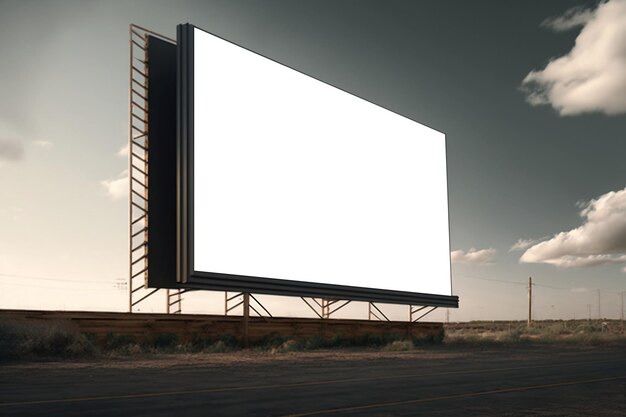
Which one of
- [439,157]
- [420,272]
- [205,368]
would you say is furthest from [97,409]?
[439,157]

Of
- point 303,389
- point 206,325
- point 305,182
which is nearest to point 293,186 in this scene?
point 305,182

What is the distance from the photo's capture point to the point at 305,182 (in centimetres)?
2433

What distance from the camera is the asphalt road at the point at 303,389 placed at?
868cm

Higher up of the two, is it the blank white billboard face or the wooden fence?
the blank white billboard face

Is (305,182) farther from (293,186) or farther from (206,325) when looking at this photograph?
(206,325)

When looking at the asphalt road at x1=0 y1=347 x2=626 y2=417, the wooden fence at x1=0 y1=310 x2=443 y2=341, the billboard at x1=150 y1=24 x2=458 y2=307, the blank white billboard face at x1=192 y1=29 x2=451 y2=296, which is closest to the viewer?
the asphalt road at x1=0 y1=347 x2=626 y2=417

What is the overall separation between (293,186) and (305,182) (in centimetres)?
64

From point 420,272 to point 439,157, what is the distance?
17.7 feet

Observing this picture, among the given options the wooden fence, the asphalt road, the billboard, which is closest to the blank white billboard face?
the billboard

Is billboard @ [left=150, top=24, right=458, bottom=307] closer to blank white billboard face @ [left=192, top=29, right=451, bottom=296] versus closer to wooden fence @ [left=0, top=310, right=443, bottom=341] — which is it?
blank white billboard face @ [left=192, top=29, right=451, bottom=296]

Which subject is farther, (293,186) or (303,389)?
(293,186)

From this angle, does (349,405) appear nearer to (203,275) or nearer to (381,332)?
(203,275)

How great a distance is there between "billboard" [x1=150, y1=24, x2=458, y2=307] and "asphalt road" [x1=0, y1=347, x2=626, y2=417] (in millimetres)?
4947

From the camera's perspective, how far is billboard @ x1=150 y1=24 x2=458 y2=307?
21.0 m
